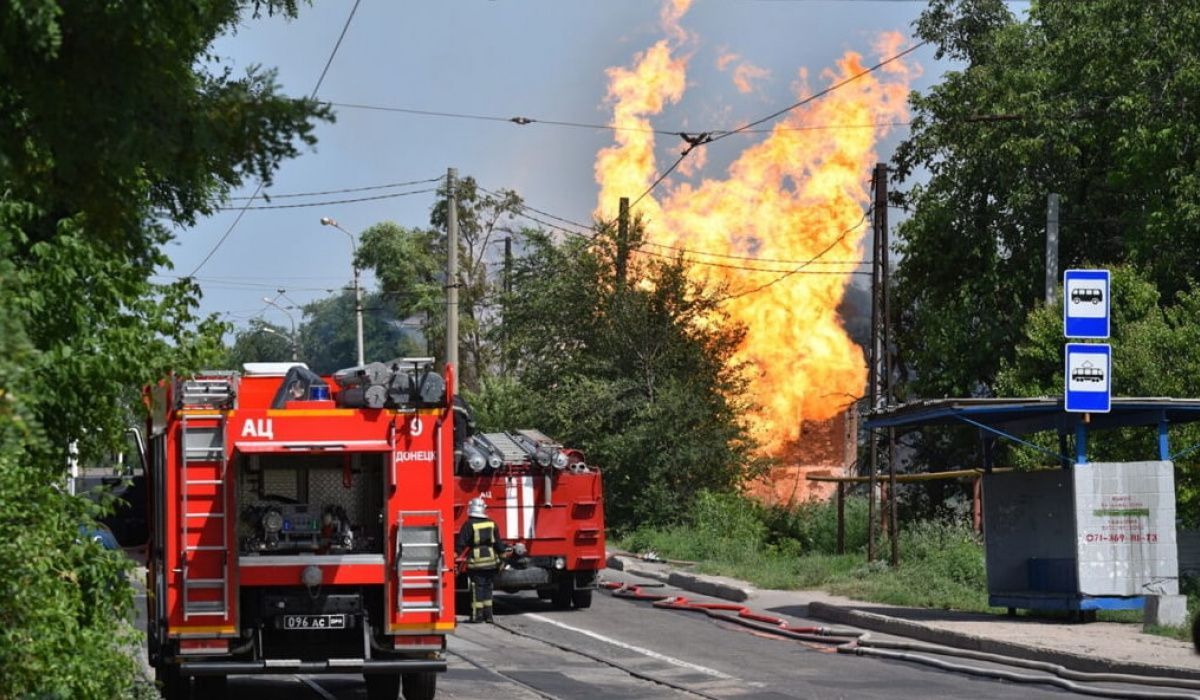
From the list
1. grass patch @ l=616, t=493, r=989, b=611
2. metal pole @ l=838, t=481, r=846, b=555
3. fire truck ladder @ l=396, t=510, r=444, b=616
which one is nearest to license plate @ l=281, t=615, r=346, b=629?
fire truck ladder @ l=396, t=510, r=444, b=616

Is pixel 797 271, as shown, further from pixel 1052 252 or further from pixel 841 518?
pixel 841 518

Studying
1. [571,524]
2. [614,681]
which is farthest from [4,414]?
[571,524]

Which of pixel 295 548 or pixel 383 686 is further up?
pixel 295 548

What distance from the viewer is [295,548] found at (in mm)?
14281

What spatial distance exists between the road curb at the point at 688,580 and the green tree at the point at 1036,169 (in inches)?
366

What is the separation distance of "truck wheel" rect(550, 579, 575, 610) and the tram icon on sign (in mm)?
8294

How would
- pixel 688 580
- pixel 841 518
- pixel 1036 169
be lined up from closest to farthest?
1. pixel 688 580
2. pixel 841 518
3. pixel 1036 169

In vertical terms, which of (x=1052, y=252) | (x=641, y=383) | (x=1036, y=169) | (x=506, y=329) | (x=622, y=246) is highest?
(x=1036, y=169)

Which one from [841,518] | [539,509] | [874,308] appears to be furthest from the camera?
[841,518]

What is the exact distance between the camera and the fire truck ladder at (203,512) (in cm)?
1343

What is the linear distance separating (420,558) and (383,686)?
1676 millimetres

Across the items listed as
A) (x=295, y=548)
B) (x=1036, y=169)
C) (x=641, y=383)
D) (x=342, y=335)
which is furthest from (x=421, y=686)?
(x=342, y=335)

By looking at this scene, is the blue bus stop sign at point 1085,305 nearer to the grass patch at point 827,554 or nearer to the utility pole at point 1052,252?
the grass patch at point 827,554

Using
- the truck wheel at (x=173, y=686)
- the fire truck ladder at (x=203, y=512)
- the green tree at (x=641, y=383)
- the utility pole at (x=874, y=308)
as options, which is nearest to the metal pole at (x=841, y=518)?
the utility pole at (x=874, y=308)
